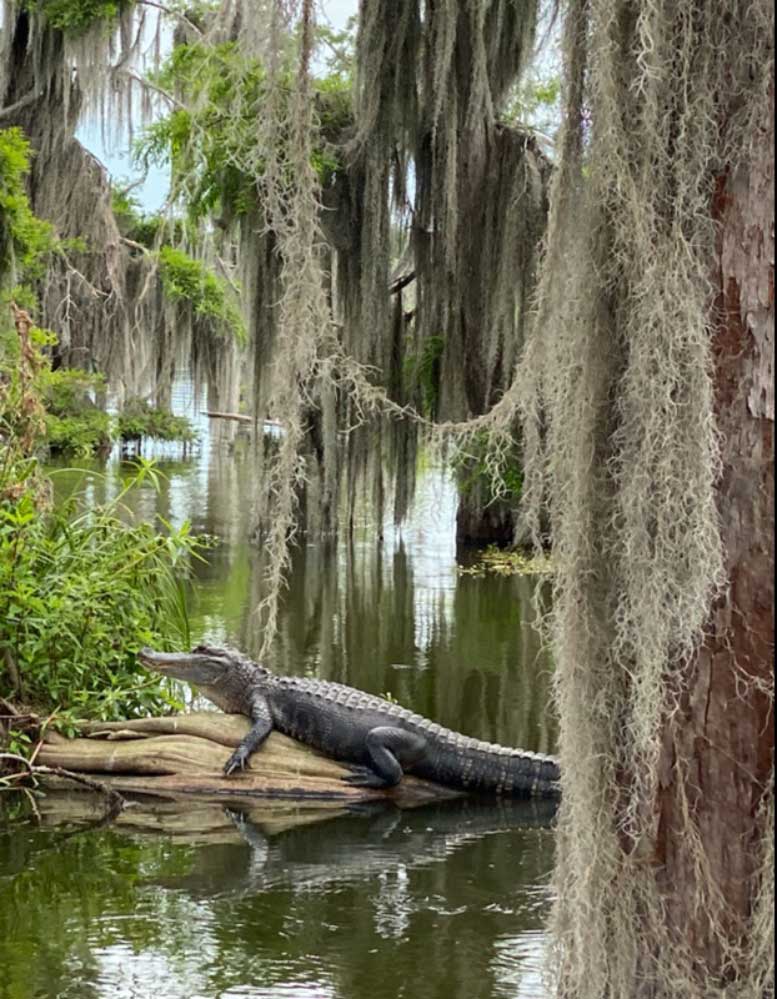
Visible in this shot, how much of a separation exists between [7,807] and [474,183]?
8.65 metres

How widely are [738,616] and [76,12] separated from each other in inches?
609

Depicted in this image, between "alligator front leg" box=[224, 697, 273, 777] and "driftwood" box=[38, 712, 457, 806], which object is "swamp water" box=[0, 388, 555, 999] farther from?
"alligator front leg" box=[224, 697, 273, 777]

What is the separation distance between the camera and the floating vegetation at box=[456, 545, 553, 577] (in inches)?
499

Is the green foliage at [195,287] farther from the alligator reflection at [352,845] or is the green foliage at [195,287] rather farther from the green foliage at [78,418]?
the alligator reflection at [352,845]

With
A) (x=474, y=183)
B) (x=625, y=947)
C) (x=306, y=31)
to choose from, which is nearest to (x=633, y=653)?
(x=625, y=947)

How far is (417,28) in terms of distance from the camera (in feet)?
37.3

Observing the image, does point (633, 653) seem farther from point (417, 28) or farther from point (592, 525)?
point (417, 28)

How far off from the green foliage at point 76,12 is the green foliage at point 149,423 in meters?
11.1

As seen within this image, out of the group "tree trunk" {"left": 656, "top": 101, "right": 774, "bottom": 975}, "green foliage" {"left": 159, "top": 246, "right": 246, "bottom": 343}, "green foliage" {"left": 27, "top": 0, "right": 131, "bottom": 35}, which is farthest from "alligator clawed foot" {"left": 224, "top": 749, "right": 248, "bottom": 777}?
"green foliage" {"left": 159, "top": 246, "right": 246, "bottom": 343}

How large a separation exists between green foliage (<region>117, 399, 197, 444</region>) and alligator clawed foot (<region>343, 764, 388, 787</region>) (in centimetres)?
2136

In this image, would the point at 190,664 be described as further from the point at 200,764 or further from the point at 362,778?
the point at 362,778

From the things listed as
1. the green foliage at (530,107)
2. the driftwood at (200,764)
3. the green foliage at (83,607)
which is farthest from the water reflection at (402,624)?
→ the green foliage at (530,107)

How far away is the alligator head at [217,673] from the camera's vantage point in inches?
235

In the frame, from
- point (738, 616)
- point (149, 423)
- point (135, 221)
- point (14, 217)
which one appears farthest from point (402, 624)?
point (149, 423)
